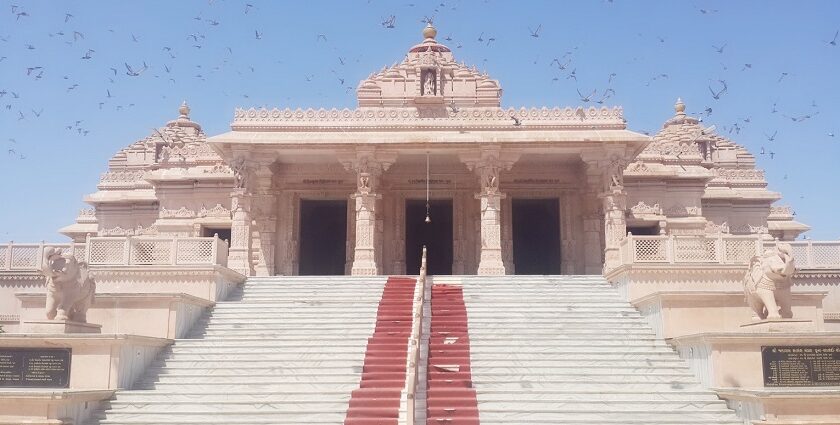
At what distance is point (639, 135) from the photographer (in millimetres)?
20703

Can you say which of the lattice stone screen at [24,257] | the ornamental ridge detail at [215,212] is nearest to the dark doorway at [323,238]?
the ornamental ridge detail at [215,212]

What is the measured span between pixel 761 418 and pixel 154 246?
1425 centimetres

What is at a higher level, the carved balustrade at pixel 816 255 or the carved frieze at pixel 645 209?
the carved frieze at pixel 645 209

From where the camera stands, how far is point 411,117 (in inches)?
872

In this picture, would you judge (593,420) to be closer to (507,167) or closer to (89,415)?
(89,415)

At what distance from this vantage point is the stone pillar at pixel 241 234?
67.2ft

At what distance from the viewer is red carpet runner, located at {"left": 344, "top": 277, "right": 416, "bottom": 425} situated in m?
11.0

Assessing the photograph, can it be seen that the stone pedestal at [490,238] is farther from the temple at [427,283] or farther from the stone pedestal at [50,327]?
the stone pedestal at [50,327]

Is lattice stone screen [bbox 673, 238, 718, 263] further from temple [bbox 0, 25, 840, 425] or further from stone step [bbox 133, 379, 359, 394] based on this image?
stone step [bbox 133, 379, 359, 394]

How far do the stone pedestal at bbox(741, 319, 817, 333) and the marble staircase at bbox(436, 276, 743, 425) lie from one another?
1.40m

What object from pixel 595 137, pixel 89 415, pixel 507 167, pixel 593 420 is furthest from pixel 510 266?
pixel 89 415

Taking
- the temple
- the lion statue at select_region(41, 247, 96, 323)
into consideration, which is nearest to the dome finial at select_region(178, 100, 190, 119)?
the temple

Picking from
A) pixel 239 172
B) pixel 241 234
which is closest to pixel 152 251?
pixel 241 234

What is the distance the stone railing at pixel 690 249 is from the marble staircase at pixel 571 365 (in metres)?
1.18
